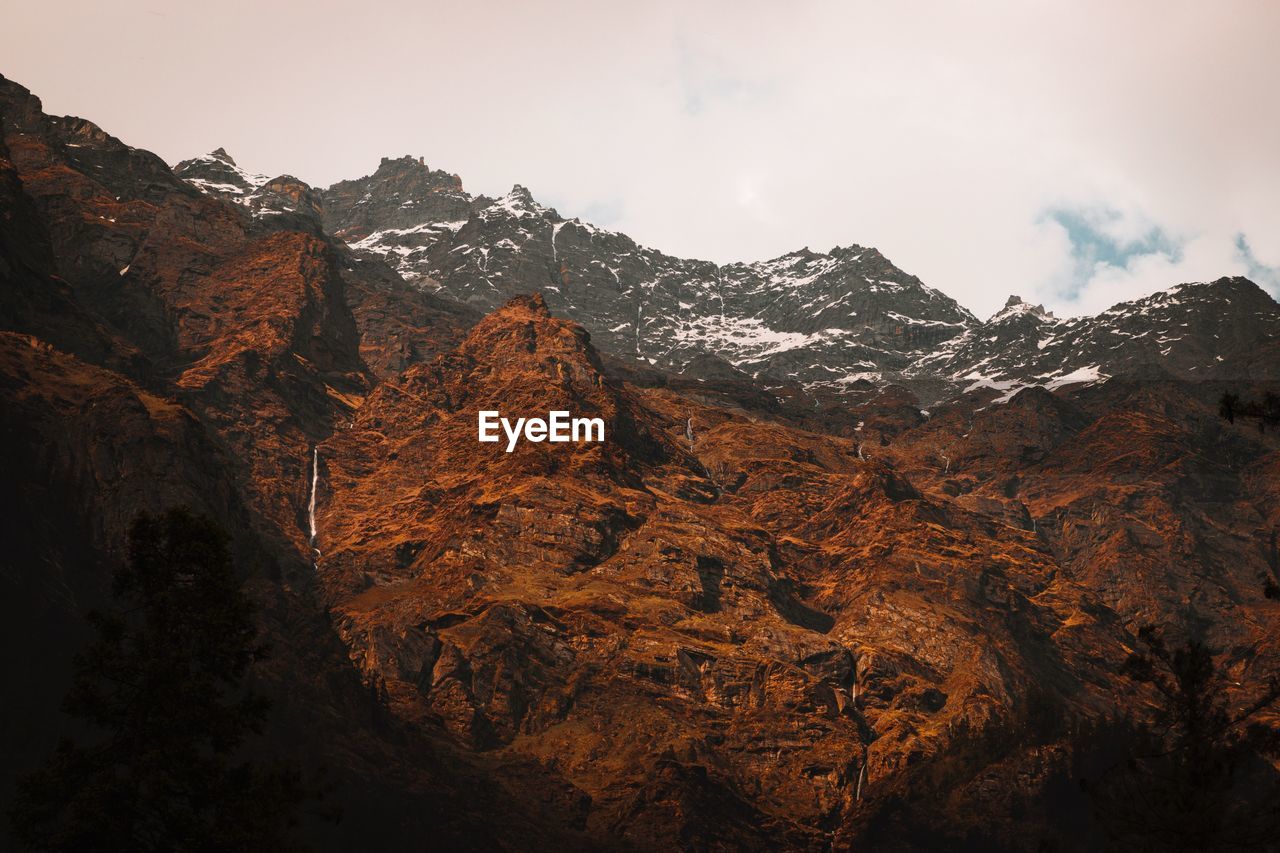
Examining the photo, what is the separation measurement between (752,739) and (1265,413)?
92951 millimetres

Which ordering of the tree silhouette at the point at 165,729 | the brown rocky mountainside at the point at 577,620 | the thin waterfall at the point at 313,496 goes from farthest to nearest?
1. the thin waterfall at the point at 313,496
2. the brown rocky mountainside at the point at 577,620
3. the tree silhouette at the point at 165,729

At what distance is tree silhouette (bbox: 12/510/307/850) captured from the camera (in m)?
38.5

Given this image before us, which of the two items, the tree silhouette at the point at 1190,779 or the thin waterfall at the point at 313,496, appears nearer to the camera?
the tree silhouette at the point at 1190,779

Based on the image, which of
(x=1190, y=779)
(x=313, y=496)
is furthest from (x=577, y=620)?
(x=1190, y=779)

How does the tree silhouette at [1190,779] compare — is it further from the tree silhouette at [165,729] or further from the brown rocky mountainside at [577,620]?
the brown rocky mountainside at [577,620]

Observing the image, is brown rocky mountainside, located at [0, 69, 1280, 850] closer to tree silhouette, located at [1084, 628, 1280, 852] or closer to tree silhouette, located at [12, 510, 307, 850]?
tree silhouette, located at [1084, 628, 1280, 852]

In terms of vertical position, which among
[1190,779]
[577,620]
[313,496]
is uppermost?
[313,496]

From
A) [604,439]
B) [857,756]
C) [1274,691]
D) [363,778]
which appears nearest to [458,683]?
[363,778]

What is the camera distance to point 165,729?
130ft

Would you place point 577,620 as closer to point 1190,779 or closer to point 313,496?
point 313,496

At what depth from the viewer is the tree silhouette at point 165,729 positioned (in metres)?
38.5

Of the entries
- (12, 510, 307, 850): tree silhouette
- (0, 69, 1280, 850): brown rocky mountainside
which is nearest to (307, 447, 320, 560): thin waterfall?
(0, 69, 1280, 850): brown rocky mountainside

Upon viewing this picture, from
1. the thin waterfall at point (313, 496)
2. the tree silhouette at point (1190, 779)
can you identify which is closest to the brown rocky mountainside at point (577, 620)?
the thin waterfall at point (313, 496)

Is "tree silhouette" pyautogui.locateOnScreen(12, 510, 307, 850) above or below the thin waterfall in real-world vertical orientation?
below
